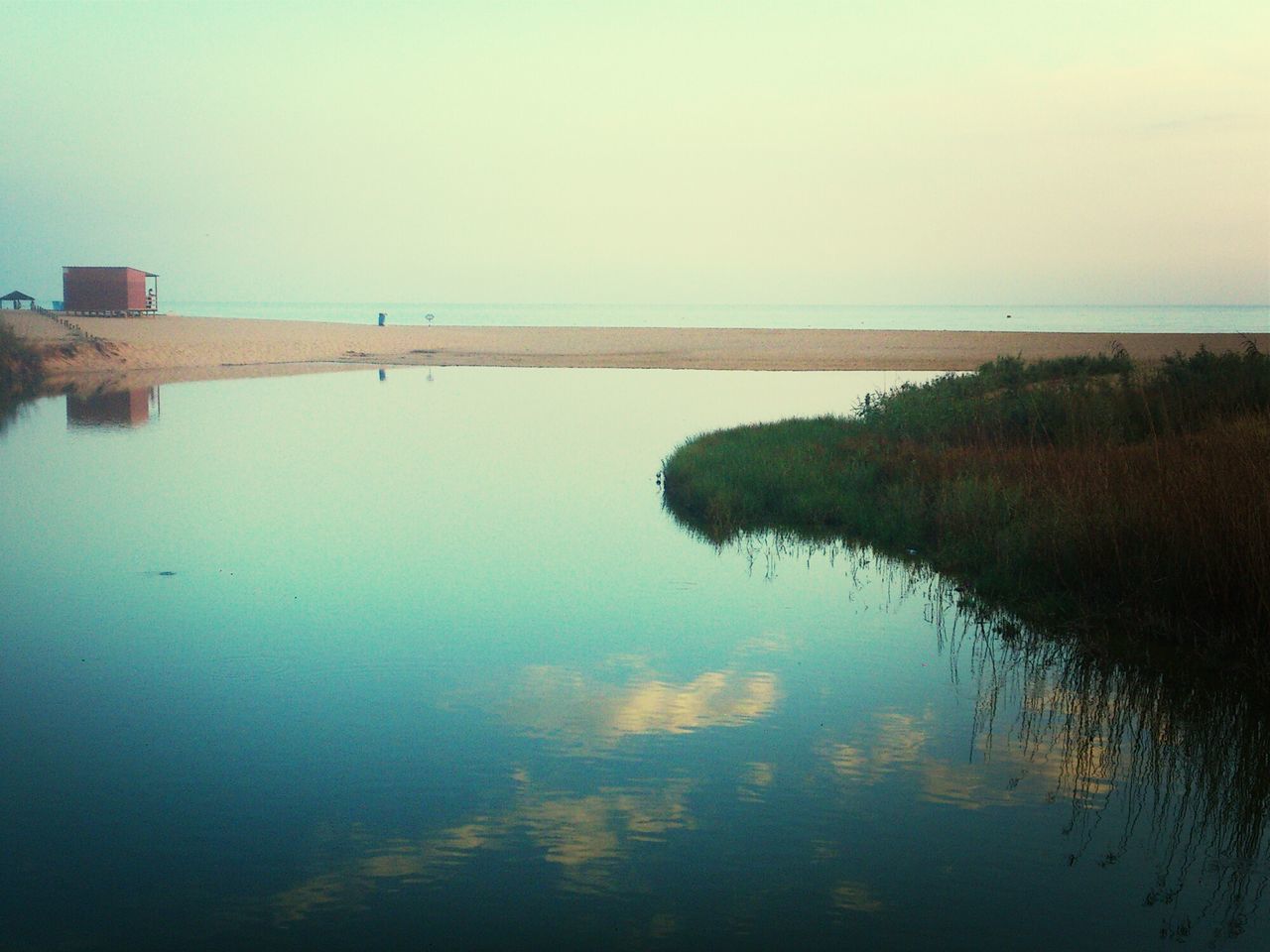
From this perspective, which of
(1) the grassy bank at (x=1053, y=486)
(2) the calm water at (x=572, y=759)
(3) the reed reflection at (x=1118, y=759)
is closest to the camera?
(2) the calm water at (x=572, y=759)

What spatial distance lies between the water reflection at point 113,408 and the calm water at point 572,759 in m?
14.0

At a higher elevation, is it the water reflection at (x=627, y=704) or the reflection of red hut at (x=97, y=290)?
the reflection of red hut at (x=97, y=290)

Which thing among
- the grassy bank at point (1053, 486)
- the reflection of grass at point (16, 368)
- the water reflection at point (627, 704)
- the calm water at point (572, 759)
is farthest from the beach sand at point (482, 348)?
the water reflection at point (627, 704)

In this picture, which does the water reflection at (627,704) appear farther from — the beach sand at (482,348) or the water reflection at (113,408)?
the beach sand at (482,348)

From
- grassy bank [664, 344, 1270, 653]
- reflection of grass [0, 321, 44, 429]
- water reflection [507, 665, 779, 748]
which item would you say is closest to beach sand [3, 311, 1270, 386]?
reflection of grass [0, 321, 44, 429]

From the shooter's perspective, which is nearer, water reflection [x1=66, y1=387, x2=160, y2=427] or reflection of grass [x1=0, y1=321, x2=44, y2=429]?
water reflection [x1=66, y1=387, x2=160, y2=427]

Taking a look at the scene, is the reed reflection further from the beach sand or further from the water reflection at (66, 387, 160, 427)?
the beach sand

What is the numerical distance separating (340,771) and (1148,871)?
417 centimetres

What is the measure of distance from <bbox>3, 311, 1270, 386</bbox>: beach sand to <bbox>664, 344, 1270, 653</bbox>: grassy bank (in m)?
26.2

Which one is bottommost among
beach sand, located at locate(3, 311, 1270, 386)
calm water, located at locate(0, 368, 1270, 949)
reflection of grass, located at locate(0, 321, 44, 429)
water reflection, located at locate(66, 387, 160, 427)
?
calm water, located at locate(0, 368, 1270, 949)

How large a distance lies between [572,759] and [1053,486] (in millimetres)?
7566

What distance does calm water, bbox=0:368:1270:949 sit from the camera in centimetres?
554

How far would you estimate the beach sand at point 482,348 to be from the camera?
1908 inches

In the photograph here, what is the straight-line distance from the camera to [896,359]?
2117 inches
